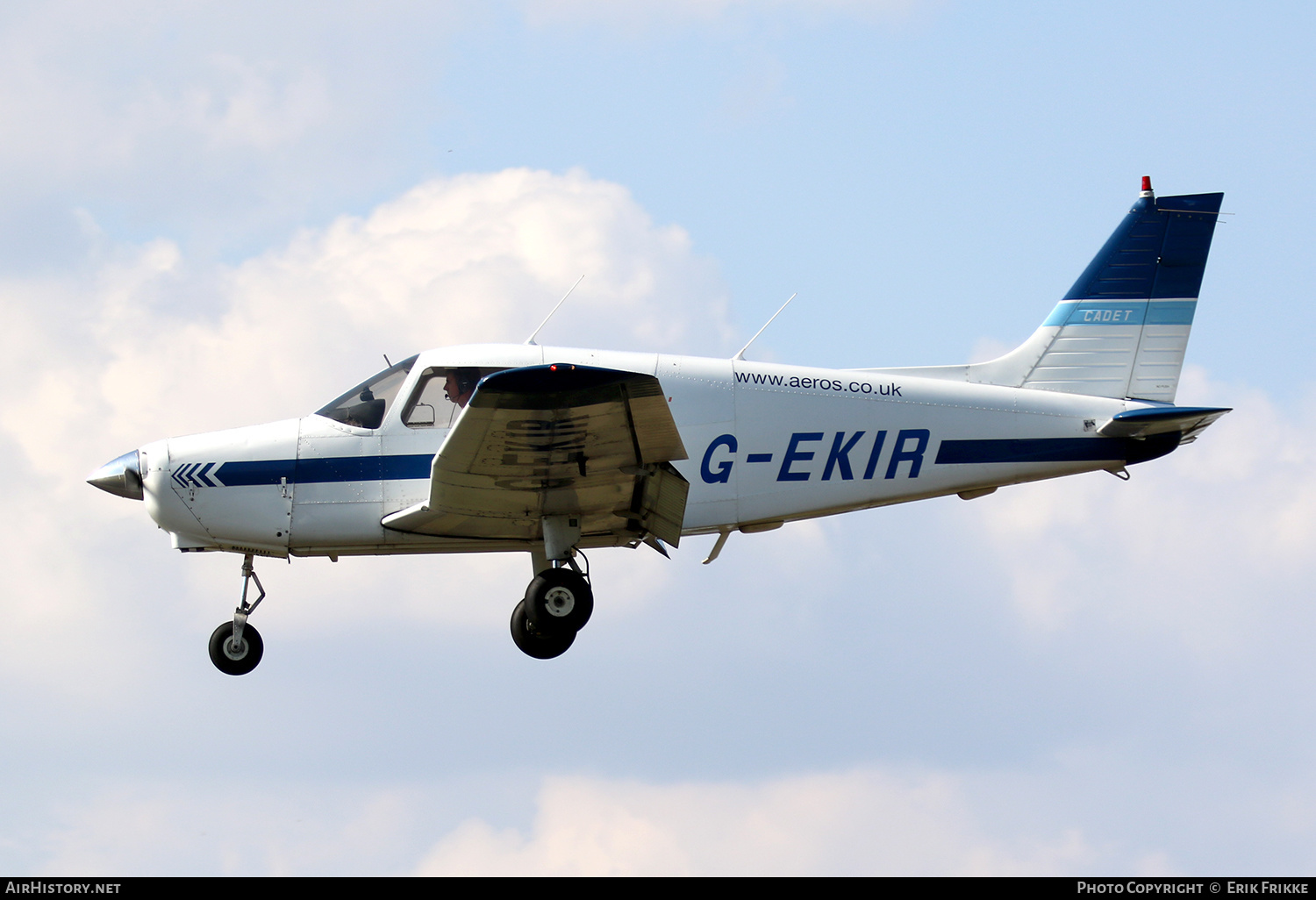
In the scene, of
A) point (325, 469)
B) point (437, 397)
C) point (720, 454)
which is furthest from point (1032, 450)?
point (325, 469)

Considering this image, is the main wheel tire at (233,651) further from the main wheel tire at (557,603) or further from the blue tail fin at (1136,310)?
the blue tail fin at (1136,310)

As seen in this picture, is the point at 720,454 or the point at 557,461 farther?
the point at 720,454

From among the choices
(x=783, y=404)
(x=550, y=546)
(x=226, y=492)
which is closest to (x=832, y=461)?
(x=783, y=404)

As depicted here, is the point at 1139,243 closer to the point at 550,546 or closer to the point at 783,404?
the point at 783,404

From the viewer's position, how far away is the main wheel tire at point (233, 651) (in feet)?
42.8

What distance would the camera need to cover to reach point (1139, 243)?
14859mm

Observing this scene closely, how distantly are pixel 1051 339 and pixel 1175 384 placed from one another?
51.7 inches

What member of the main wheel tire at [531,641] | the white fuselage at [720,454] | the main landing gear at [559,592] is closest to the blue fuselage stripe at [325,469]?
the white fuselage at [720,454]

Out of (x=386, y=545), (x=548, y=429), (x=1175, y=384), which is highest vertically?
(x=1175, y=384)

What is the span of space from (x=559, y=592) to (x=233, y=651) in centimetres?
303

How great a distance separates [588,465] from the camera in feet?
39.6

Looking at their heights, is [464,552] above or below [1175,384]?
below

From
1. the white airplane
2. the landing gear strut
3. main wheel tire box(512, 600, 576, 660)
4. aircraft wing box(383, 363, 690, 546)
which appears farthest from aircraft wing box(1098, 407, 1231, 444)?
the landing gear strut

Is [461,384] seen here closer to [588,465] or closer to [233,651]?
[588,465]
